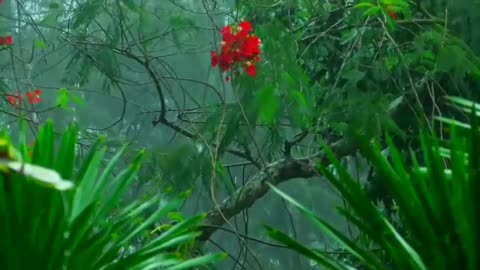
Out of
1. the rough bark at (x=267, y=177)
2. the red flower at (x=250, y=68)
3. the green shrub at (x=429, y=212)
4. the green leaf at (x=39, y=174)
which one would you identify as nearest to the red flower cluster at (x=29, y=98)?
the rough bark at (x=267, y=177)

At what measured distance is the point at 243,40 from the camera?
6.88ft

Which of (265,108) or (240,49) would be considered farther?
(240,49)

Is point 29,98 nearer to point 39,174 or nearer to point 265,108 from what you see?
point 265,108

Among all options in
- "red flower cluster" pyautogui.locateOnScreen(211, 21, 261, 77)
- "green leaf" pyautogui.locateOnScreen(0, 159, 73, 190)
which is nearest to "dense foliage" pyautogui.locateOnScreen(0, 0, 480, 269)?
"red flower cluster" pyautogui.locateOnScreen(211, 21, 261, 77)

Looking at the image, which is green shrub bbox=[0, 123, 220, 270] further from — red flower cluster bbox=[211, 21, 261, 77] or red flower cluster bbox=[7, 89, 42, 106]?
red flower cluster bbox=[7, 89, 42, 106]

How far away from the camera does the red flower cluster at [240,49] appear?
82.3 inches

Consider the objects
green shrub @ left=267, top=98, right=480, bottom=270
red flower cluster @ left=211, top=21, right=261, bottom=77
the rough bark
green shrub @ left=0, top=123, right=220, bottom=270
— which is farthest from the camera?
the rough bark

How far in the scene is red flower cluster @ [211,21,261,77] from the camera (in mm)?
2090

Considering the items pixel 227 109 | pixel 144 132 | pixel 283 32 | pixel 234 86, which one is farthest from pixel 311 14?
pixel 144 132

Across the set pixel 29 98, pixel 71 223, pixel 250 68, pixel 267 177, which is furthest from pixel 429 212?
pixel 29 98

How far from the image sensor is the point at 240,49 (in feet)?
6.88

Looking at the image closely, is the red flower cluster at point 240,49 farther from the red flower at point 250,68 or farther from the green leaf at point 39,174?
the green leaf at point 39,174

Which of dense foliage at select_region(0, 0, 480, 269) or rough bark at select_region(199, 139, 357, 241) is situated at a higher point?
dense foliage at select_region(0, 0, 480, 269)

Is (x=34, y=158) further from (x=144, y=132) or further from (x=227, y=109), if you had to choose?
(x=144, y=132)
